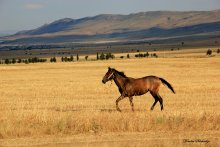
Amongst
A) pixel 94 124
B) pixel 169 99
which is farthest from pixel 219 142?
pixel 169 99

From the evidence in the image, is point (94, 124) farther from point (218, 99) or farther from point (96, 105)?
point (218, 99)

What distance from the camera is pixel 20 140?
13.8 meters

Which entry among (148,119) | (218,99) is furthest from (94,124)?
(218,99)

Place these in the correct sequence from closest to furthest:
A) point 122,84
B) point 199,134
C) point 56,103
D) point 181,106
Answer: point 199,134 < point 122,84 < point 181,106 < point 56,103

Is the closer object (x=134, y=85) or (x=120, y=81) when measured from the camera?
(x=134, y=85)

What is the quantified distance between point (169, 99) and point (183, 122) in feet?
29.4

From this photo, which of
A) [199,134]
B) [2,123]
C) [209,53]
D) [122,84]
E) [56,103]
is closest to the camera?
[199,134]

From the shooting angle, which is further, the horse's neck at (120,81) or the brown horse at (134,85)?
the horse's neck at (120,81)

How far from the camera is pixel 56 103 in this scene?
23188mm

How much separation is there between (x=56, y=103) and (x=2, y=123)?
792cm

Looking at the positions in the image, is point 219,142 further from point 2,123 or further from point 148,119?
point 2,123

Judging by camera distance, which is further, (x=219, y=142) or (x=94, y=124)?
(x=94, y=124)

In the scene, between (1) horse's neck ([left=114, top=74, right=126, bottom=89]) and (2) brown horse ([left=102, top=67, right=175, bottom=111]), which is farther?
(1) horse's neck ([left=114, top=74, right=126, bottom=89])

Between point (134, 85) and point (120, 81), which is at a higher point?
point (120, 81)
